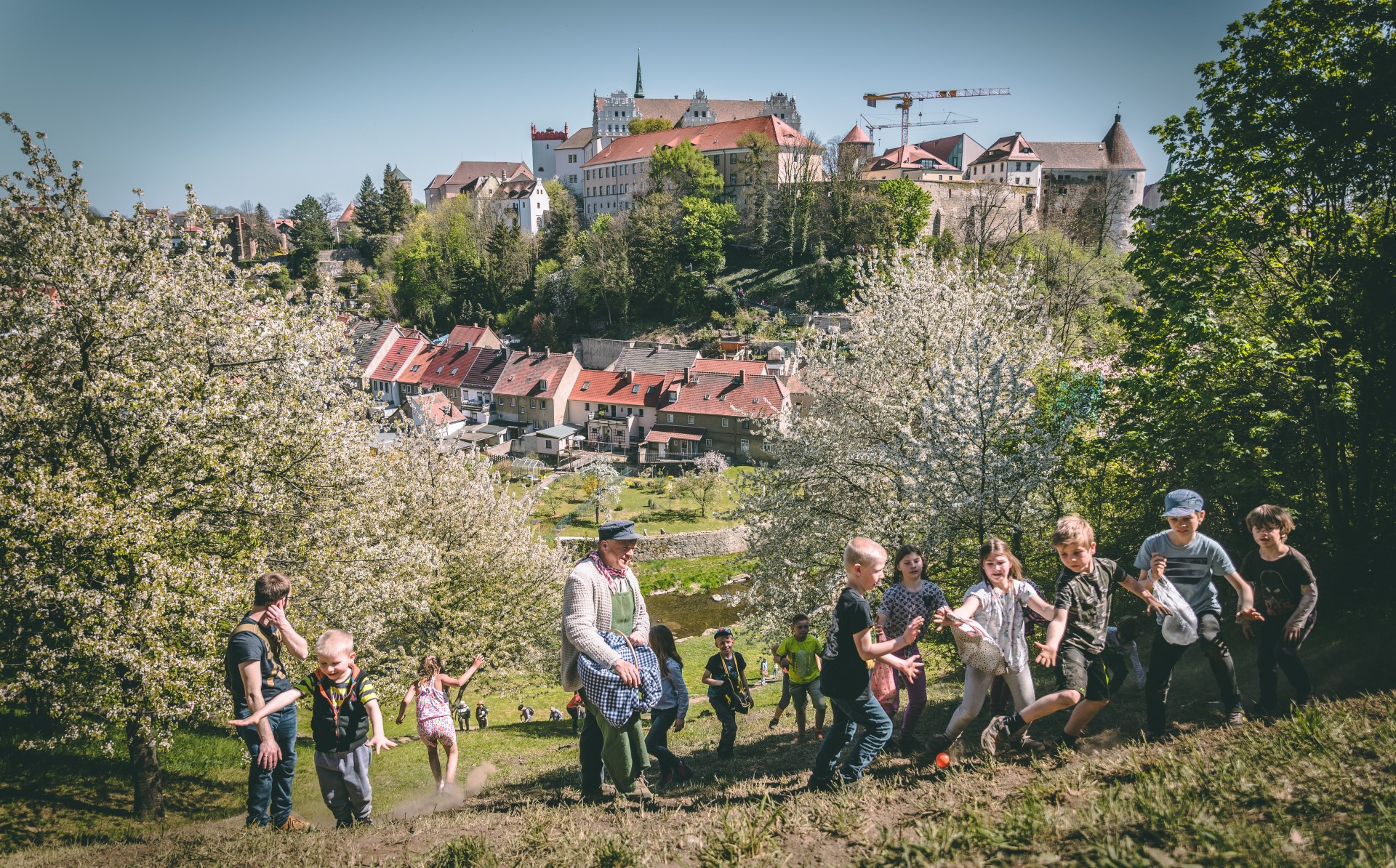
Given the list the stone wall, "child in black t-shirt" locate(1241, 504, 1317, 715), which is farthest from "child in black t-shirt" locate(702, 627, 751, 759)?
the stone wall

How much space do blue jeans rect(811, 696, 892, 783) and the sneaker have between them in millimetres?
946

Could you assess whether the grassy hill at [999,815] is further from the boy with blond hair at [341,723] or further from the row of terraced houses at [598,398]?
the row of terraced houses at [598,398]

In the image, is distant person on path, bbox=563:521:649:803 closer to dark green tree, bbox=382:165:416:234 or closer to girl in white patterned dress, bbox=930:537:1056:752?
girl in white patterned dress, bbox=930:537:1056:752

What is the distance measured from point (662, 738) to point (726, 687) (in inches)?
56.0

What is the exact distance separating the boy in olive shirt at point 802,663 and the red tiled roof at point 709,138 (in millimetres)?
92304

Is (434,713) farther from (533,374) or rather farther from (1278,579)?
(533,374)

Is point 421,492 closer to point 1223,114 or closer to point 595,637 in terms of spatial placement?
point 595,637

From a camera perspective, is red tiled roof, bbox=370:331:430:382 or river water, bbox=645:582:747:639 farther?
red tiled roof, bbox=370:331:430:382

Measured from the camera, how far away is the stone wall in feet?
138

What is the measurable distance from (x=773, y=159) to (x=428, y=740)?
304ft

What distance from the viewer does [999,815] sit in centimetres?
520

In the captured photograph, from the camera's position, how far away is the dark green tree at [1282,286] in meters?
10.2

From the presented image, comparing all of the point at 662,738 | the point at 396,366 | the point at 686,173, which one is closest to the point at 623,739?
the point at 662,738

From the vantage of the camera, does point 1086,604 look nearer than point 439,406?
Yes
